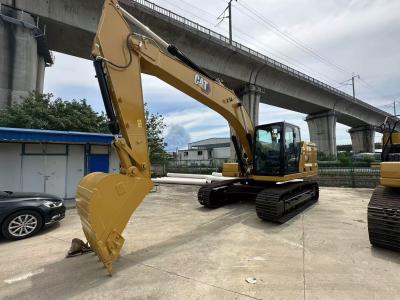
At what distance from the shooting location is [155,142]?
23.0m

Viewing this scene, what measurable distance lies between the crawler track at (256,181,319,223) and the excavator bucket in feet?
11.4

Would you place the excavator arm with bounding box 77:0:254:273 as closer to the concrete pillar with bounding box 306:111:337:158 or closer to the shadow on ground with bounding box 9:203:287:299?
the shadow on ground with bounding box 9:203:287:299

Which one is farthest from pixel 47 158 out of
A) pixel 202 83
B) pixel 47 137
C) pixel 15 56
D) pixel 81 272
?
pixel 81 272

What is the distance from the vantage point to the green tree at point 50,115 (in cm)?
1259

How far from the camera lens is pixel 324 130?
3672cm

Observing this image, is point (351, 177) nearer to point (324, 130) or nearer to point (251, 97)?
point (251, 97)

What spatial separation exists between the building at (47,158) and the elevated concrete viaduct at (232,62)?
6.46m

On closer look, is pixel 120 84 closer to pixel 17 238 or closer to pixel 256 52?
pixel 17 238

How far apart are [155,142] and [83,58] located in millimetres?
8545

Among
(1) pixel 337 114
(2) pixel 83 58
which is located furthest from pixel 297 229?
(1) pixel 337 114

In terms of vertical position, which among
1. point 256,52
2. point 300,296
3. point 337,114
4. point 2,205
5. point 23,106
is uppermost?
point 256,52

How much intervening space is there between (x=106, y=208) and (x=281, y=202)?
4284 mm

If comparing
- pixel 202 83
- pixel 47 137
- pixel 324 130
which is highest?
pixel 324 130

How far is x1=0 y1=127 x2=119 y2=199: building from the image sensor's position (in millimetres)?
9344
